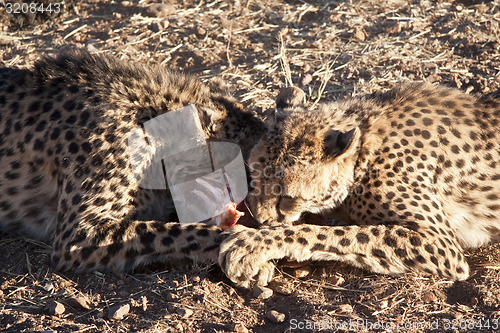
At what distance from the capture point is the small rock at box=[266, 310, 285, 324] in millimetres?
3568

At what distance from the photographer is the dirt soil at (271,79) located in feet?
11.7

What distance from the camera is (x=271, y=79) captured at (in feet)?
20.9

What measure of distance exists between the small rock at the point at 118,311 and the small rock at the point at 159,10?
476cm

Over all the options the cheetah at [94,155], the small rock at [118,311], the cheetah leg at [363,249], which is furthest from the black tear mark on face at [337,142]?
the small rock at [118,311]

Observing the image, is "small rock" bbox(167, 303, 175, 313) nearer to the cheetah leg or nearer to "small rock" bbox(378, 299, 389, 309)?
the cheetah leg

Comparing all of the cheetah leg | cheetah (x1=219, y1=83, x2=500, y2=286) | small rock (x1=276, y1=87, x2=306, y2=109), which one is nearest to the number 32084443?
small rock (x1=276, y1=87, x2=306, y2=109)

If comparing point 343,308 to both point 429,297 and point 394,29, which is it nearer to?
point 429,297

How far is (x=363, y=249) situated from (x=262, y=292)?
0.69 meters

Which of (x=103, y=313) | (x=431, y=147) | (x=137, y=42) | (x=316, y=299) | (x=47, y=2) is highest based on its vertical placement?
(x=47, y=2)

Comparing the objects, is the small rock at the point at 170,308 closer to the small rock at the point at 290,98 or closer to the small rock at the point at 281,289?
the small rock at the point at 281,289

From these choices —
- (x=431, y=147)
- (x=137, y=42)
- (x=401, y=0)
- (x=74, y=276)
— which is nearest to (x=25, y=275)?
(x=74, y=276)

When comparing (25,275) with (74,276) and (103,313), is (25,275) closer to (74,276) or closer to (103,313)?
(74,276)

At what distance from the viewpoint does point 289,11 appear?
760cm

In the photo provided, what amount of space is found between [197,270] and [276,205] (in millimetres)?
717
